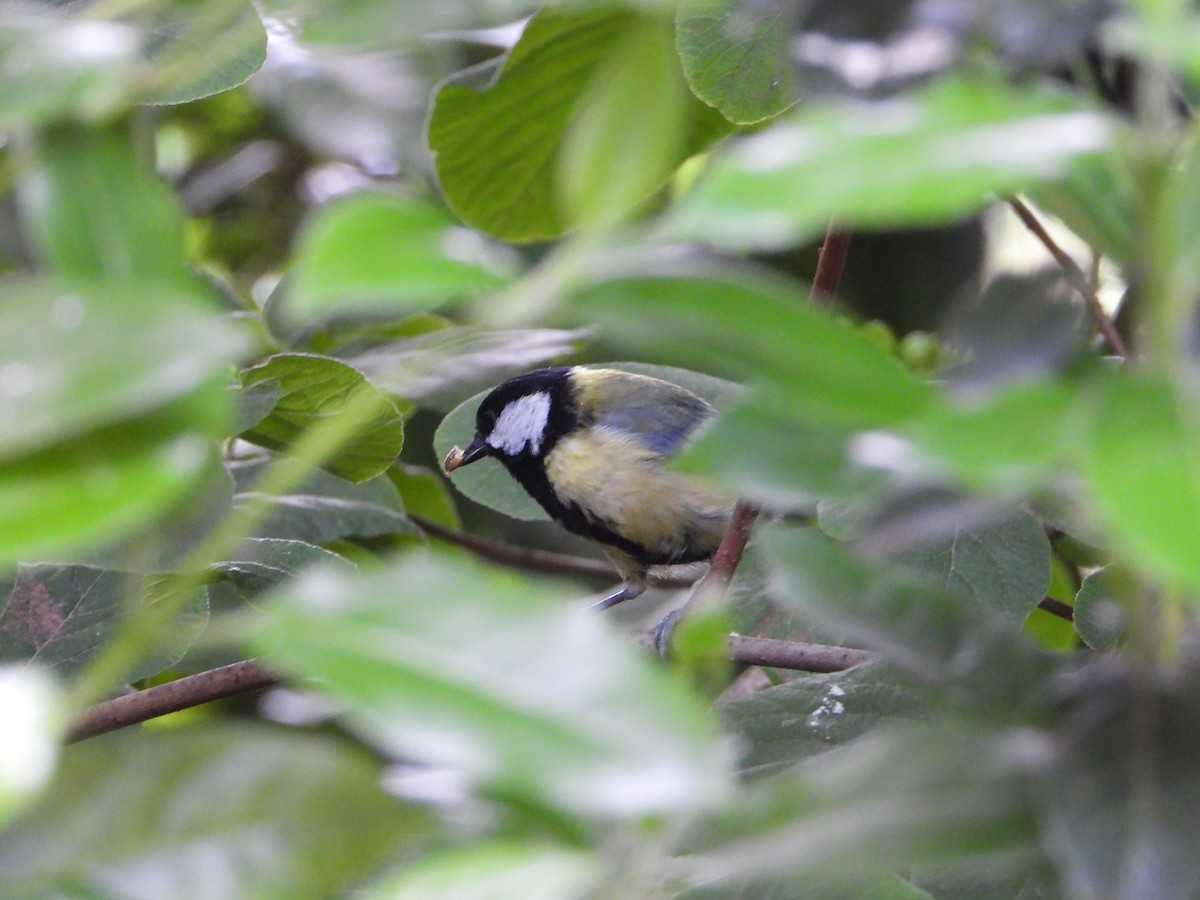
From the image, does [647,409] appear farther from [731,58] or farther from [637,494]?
[731,58]

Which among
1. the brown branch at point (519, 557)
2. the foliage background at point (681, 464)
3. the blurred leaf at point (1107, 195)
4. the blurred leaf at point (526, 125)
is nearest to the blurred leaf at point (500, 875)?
the foliage background at point (681, 464)

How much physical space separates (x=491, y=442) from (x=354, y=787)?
1.49 m

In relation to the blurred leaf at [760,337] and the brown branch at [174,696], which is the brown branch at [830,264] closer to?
the brown branch at [174,696]

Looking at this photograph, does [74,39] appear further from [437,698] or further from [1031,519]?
[1031,519]

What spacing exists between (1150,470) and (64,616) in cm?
86

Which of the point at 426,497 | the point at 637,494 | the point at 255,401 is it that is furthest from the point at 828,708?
the point at 637,494

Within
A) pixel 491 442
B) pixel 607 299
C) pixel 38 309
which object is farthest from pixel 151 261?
pixel 491 442

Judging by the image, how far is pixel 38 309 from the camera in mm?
351

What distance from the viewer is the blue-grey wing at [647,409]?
1928mm

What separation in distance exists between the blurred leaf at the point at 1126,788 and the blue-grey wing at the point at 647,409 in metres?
1.47

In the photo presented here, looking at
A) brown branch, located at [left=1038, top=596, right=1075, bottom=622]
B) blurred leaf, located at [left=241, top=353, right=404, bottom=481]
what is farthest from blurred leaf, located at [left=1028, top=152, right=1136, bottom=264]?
brown branch, located at [left=1038, top=596, right=1075, bottom=622]

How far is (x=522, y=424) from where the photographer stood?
6.67 ft

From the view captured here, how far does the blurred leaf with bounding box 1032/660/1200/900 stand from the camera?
38 cm

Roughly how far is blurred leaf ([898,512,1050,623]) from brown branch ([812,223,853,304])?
0.23 metres
